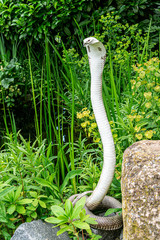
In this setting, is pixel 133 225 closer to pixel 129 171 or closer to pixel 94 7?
pixel 129 171

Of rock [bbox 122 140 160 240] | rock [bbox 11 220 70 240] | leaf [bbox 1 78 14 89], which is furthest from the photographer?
leaf [bbox 1 78 14 89]

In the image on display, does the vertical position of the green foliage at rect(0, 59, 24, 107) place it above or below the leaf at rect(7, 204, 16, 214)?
above

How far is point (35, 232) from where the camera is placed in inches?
48.3

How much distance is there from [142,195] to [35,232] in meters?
0.63

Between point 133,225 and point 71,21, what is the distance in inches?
178

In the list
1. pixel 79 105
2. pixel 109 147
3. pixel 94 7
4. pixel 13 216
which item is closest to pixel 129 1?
pixel 94 7

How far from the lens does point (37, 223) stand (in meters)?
1.29

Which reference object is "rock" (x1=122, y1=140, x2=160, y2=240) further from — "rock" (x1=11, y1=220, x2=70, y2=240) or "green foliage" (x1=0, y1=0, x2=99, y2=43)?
"green foliage" (x1=0, y1=0, x2=99, y2=43)

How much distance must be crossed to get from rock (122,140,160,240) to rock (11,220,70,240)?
0.44m

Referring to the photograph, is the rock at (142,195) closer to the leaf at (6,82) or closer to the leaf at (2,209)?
the leaf at (2,209)

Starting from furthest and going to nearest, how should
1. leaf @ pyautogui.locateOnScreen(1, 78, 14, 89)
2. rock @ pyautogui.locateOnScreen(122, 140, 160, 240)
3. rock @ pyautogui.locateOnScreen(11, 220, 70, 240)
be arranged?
leaf @ pyautogui.locateOnScreen(1, 78, 14, 89) < rock @ pyautogui.locateOnScreen(11, 220, 70, 240) < rock @ pyautogui.locateOnScreen(122, 140, 160, 240)

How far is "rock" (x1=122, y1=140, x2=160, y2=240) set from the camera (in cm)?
91

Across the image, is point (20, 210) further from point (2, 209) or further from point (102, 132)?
point (102, 132)

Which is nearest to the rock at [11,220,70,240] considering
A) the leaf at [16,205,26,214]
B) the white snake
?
the leaf at [16,205,26,214]
